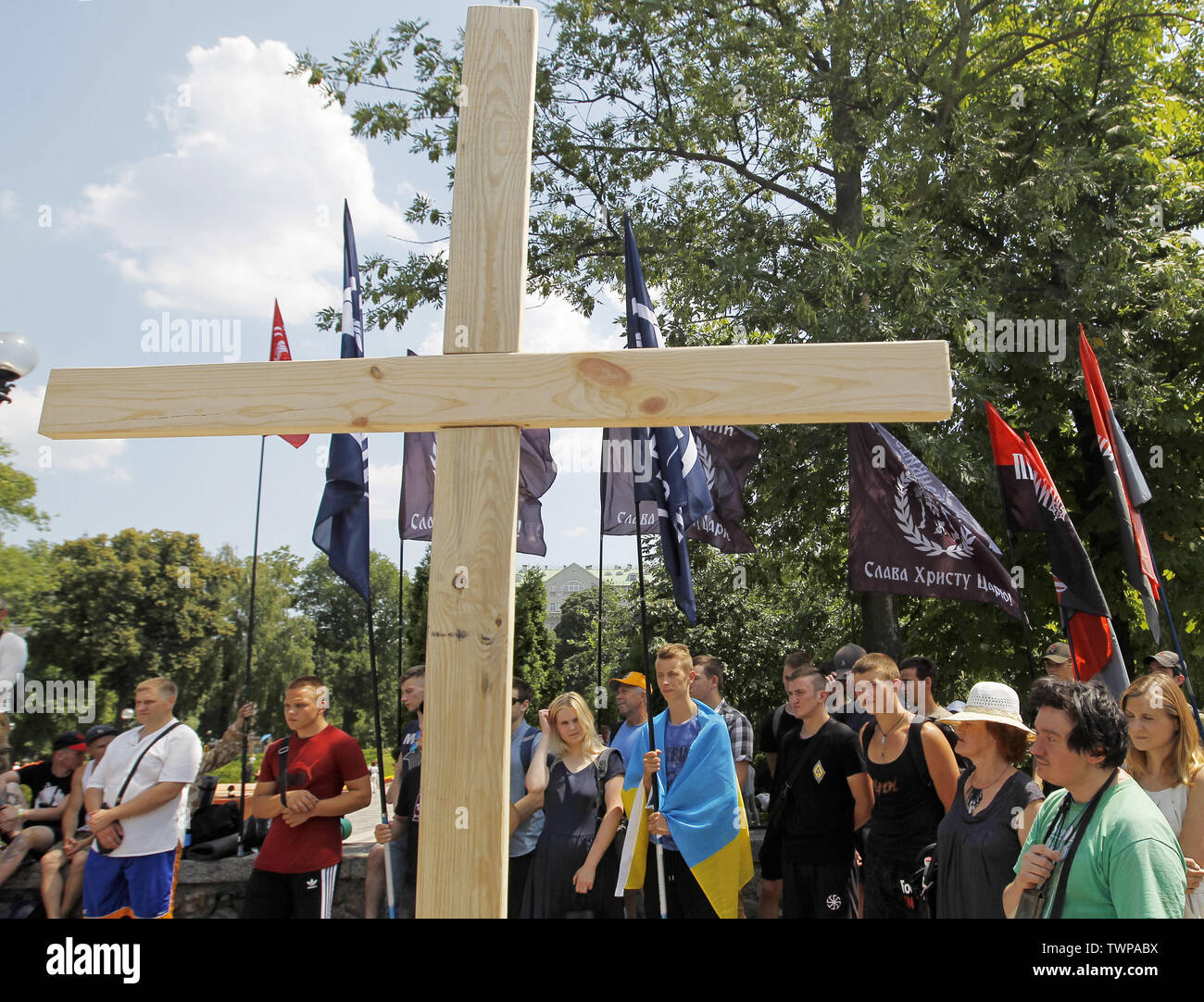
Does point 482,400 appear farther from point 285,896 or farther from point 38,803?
point 38,803

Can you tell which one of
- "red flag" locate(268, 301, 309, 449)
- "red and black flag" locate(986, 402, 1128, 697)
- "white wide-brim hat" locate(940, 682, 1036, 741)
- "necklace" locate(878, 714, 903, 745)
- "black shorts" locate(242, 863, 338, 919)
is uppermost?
"red flag" locate(268, 301, 309, 449)

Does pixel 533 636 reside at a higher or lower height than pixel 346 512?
lower

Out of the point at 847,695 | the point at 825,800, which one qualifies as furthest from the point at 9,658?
the point at 847,695

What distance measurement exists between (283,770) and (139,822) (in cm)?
85

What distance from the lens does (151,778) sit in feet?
18.2

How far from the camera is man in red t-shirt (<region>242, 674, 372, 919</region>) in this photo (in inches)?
210

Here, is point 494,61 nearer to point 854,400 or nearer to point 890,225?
point 854,400

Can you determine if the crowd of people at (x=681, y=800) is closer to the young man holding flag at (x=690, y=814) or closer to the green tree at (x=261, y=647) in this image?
the young man holding flag at (x=690, y=814)

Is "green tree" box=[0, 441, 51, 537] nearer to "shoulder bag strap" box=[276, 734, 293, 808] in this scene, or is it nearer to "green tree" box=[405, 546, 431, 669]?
"green tree" box=[405, 546, 431, 669]

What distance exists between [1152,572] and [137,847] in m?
6.02

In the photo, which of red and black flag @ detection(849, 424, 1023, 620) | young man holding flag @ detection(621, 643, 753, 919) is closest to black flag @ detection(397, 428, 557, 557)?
young man holding flag @ detection(621, 643, 753, 919)

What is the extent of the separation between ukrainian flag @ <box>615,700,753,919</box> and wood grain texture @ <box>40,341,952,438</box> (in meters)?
3.32

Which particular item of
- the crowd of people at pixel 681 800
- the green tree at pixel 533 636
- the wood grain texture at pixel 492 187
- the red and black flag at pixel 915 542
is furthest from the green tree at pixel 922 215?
the green tree at pixel 533 636

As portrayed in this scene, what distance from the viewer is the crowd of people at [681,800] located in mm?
4012
